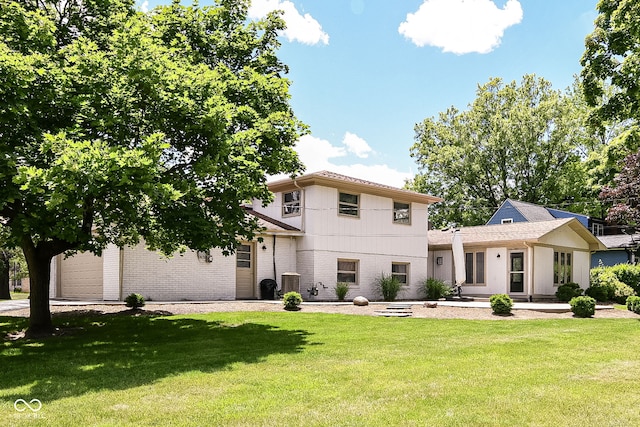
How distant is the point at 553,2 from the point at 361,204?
10414 mm

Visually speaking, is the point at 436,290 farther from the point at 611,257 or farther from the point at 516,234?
the point at 611,257

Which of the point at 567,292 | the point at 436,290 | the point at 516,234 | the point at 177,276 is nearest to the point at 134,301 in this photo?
the point at 177,276

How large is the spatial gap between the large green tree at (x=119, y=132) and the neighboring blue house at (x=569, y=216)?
78.1ft

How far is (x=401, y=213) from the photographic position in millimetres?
25438

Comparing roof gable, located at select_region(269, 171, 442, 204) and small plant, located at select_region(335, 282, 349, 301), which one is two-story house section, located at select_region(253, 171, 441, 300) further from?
small plant, located at select_region(335, 282, 349, 301)

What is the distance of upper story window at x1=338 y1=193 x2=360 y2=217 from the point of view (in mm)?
23234

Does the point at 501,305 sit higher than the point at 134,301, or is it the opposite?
the point at 134,301

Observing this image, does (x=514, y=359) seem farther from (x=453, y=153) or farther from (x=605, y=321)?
(x=453, y=153)

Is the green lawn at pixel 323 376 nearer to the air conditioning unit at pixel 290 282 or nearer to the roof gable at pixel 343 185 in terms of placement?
the air conditioning unit at pixel 290 282

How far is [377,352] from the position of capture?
30.9 feet

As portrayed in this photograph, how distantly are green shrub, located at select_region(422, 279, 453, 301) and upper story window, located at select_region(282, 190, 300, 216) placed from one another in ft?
22.9

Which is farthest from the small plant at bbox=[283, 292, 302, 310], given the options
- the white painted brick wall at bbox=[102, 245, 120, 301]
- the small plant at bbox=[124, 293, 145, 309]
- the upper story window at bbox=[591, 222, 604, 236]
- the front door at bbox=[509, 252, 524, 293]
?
the upper story window at bbox=[591, 222, 604, 236]

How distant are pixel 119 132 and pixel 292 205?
46.4ft

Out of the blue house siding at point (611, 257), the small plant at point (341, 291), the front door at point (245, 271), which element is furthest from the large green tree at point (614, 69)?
the blue house siding at point (611, 257)
